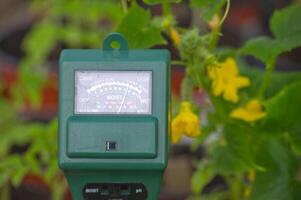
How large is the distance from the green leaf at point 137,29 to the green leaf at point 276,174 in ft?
0.87

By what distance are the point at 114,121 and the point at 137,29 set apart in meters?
0.21

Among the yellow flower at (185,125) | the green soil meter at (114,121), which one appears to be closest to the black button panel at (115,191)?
the green soil meter at (114,121)

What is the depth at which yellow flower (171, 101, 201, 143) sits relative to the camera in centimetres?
116

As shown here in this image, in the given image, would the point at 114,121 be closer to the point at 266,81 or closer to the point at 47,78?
the point at 266,81

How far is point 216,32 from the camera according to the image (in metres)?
1.18

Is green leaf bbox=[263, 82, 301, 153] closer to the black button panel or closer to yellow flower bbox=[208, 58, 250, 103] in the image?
yellow flower bbox=[208, 58, 250, 103]

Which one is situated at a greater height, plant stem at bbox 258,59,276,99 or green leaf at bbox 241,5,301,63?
green leaf at bbox 241,5,301,63

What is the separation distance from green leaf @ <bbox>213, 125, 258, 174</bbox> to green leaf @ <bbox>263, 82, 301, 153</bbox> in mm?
52

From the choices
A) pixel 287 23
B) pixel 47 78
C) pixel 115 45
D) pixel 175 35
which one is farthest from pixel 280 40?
pixel 47 78

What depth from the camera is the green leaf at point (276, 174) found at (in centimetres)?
126

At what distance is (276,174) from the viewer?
130 centimetres

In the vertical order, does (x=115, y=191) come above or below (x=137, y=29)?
below

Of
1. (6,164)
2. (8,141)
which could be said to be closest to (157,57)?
(6,164)

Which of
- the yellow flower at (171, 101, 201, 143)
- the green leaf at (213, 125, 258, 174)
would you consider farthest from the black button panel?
the green leaf at (213, 125, 258, 174)
